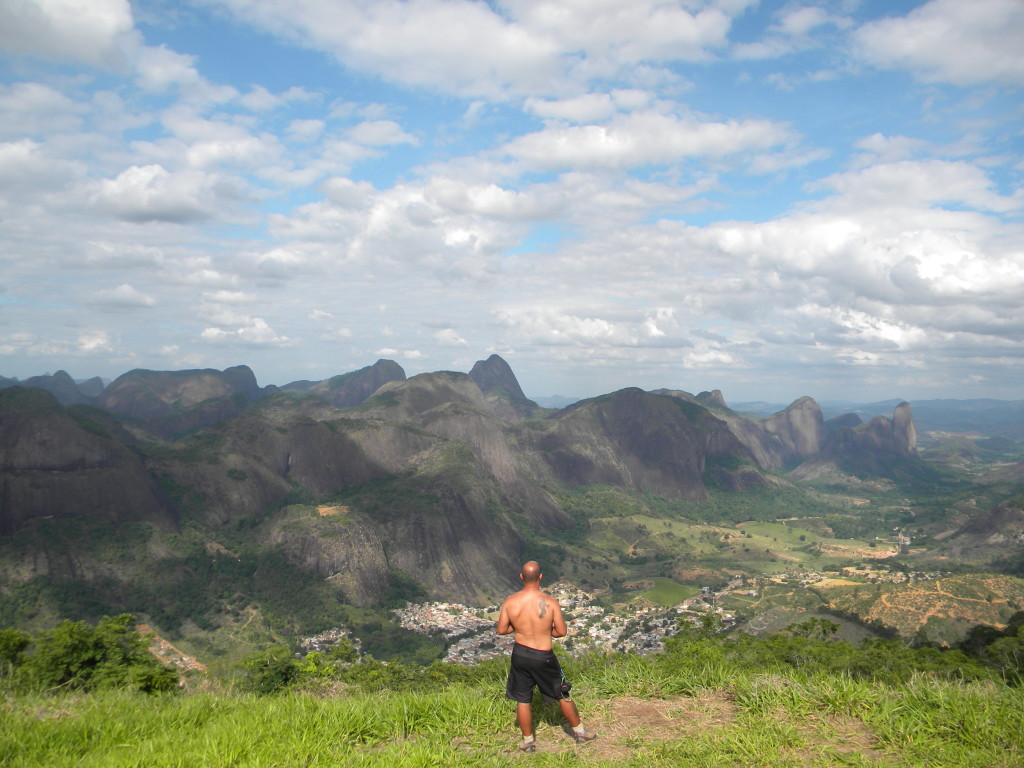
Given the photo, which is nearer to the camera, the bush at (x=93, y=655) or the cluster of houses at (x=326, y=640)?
the bush at (x=93, y=655)

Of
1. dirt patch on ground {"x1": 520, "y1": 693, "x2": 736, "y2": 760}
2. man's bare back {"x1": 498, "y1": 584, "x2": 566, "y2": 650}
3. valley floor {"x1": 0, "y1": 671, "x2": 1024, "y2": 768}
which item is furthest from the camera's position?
man's bare back {"x1": 498, "y1": 584, "x2": 566, "y2": 650}

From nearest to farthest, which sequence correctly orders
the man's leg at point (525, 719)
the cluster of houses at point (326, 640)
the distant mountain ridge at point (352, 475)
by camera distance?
the man's leg at point (525, 719) < the cluster of houses at point (326, 640) < the distant mountain ridge at point (352, 475)

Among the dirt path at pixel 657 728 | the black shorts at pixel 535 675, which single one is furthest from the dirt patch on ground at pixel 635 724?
the black shorts at pixel 535 675

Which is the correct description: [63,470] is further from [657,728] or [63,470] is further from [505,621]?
[657,728]

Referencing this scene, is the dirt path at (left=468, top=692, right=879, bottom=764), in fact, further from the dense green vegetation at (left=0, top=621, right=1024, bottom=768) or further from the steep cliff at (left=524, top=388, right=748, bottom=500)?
the steep cliff at (left=524, top=388, right=748, bottom=500)

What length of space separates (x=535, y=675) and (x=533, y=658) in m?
0.27

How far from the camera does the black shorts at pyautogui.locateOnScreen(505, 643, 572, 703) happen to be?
8539 millimetres

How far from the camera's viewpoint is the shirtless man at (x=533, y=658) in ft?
27.6

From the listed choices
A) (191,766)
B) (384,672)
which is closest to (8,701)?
(191,766)

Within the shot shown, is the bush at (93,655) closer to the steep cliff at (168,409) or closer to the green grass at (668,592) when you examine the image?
the green grass at (668,592)

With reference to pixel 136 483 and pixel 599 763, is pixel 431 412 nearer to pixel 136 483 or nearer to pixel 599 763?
pixel 136 483

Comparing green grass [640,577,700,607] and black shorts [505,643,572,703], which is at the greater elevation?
black shorts [505,643,572,703]

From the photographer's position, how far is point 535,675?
8586 millimetres

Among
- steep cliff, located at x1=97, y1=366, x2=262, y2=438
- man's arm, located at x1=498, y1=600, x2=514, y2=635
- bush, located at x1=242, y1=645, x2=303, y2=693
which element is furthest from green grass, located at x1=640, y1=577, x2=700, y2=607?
steep cliff, located at x1=97, y1=366, x2=262, y2=438
